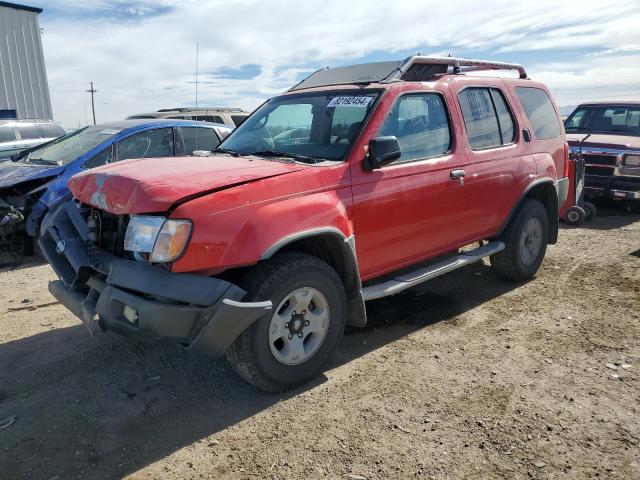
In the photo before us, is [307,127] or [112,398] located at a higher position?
[307,127]

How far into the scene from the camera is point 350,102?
13.3 ft

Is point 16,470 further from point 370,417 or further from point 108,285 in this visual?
point 370,417

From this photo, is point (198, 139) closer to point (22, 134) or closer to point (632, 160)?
point (22, 134)

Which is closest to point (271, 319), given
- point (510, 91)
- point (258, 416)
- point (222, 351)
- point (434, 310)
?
point (222, 351)

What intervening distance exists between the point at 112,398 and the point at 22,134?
1089 cm

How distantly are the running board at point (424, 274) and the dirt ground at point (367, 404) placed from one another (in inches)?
19.4

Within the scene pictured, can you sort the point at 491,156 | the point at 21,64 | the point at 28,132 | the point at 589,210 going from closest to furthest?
the point at 491,156, the point at 589,210, the point at 28,132, the point at 21,64

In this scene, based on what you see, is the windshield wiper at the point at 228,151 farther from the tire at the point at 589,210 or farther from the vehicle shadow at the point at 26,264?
the tire at the point at 589,210

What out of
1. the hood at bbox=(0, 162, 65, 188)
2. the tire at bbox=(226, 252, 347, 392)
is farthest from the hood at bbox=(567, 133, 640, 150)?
the hood at bbox=(0, 162, 65, 188)

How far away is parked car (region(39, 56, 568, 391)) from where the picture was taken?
2.88 meters

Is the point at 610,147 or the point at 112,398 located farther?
the point at 610,147

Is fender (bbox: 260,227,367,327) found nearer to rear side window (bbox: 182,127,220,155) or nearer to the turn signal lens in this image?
the turn signal lens

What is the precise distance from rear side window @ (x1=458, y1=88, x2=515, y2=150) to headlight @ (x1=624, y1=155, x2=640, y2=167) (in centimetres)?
505

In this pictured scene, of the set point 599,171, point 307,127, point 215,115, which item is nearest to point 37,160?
point 215,115
